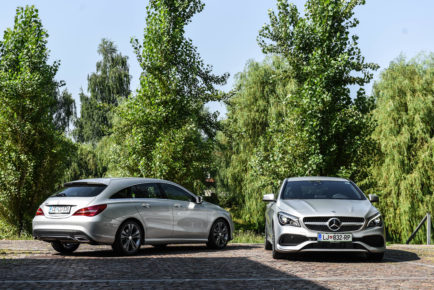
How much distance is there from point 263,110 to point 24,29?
14.6 m

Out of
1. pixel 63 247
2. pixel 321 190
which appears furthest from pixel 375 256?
pixel 63 247

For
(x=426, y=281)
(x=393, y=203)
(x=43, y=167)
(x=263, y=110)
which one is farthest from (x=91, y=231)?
(x=263, y=110)

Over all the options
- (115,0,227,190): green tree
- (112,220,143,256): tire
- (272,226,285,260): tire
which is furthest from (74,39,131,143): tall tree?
(272,226,285,260): tire

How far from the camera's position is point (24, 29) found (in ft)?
72.8

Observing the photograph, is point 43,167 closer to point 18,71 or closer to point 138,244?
point 18,71

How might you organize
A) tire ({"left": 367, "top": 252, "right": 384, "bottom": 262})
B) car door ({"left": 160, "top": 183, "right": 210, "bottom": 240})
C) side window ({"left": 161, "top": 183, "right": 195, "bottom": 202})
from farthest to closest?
1. side window ({"left": 161, "top": 183, "right": 195, "bottom": 202})
2. car door ({"left": 160, "top": 183, "right": 210, "bottom": 240})
3. tire ({"left": 367, "top": 252, "right": 384, "bottom": 262})

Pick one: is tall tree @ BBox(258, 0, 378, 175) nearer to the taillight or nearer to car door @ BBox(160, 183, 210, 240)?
car door @ BBox(160, 183, 210, 240)

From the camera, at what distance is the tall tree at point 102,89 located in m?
48.5

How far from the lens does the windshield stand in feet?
37.3

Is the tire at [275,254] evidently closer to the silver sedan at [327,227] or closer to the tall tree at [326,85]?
the silver sedan at [327,227]

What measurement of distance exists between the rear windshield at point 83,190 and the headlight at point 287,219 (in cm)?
352

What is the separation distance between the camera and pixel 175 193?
12.8m

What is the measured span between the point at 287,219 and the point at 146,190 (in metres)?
3.34

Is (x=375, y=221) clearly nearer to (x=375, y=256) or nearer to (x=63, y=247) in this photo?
(x=375, y=256)
